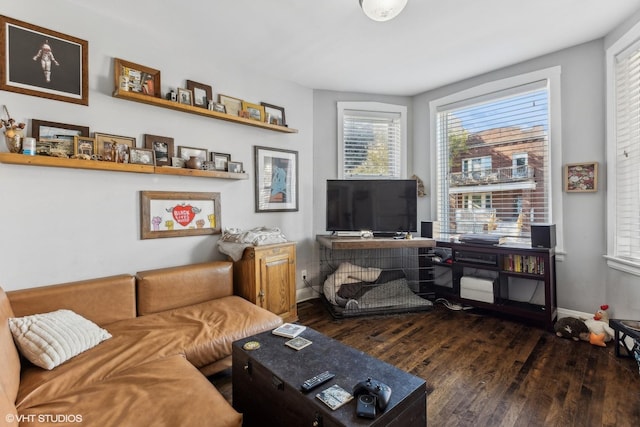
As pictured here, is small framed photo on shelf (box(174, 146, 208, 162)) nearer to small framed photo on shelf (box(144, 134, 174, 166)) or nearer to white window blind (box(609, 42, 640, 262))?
small framed photo on shelf (box(144, 134, 174, 166))

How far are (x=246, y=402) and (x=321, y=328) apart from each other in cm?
137

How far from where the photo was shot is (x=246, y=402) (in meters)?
1.45

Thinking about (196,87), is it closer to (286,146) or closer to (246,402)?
(286,146)

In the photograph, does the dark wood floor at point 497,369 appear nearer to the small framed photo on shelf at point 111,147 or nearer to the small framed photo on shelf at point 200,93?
the small framed photo on shelf at point 111,147

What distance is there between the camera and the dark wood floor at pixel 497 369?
1612mm

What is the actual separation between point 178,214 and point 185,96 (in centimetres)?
106

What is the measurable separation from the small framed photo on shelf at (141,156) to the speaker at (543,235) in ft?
11.5

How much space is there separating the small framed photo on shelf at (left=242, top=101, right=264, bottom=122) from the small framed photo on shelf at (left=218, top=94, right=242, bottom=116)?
51 mm

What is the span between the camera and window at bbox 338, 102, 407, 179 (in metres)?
3.77

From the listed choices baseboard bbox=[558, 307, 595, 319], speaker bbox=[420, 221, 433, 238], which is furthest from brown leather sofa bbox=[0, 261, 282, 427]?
baseboard bbox=[558, 307, 595, 319]

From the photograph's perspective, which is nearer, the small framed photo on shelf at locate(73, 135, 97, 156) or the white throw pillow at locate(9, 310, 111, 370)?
the white throw pillow at locate(9, 310, 111, 370)

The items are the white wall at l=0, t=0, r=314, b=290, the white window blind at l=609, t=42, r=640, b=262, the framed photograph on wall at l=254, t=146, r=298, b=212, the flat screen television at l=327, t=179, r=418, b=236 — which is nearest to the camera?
the white wall at l=0, t=0, r=314, b=290

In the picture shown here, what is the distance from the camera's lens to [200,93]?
2711 mm

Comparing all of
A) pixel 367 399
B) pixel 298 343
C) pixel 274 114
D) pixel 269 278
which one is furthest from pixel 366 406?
pixel 274 114
